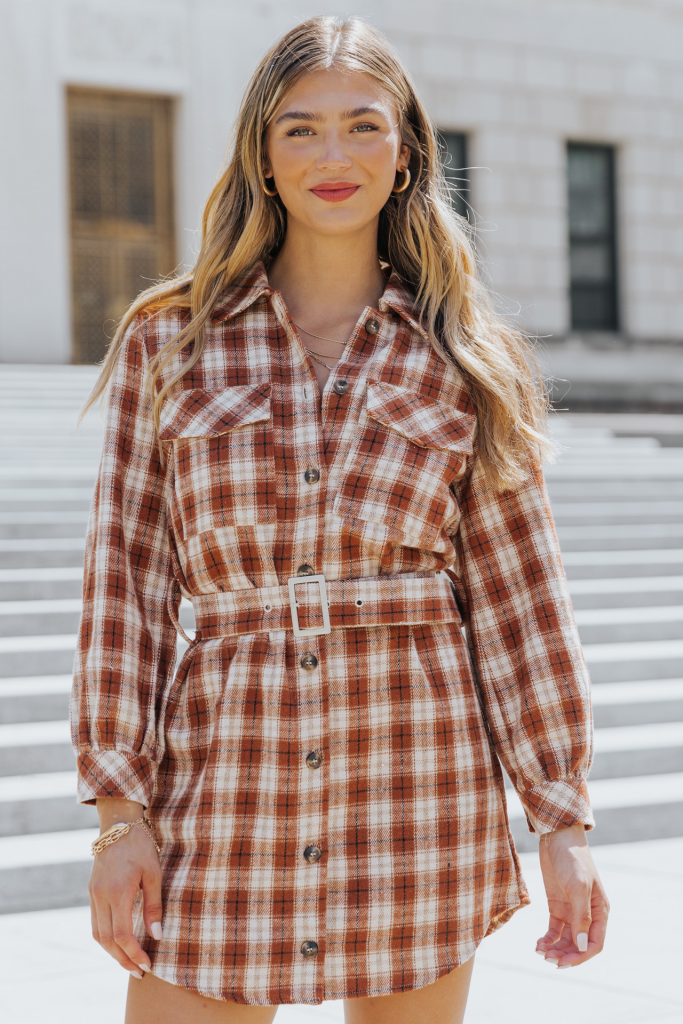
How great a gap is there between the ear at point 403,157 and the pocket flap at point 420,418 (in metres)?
0.43

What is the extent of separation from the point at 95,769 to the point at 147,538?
342 millimetres

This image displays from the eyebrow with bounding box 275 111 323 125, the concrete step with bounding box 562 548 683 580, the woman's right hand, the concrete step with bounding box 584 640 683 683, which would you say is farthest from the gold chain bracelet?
the concrete step with bounding box 562 548 683 580

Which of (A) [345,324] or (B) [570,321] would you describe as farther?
(B) [570,321]

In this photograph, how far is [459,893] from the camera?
1.68 metres

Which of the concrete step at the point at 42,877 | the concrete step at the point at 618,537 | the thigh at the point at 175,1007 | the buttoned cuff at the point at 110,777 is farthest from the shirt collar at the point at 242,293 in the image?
the concrete step at the point at 618,537

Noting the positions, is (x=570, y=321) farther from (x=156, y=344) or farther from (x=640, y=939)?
(x=156, y=344)

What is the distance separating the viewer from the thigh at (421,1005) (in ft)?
5.47

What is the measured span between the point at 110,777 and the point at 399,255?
0.97 m

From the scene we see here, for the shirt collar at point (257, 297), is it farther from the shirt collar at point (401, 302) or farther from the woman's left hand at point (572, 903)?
the woman's left hand at point (572, 903)

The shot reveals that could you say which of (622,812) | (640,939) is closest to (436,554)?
(640,939)

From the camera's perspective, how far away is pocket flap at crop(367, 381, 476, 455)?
69.1 inches

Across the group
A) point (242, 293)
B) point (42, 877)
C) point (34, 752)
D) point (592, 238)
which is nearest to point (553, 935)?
point (242, 293)

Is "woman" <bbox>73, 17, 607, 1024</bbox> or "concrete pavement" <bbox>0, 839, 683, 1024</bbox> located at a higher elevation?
"woman" <bbox>73, 17, 607, 1024</bbox>

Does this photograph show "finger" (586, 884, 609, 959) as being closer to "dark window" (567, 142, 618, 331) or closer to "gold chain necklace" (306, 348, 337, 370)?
"gold chain necklace" (306, 348, 337, 370)
